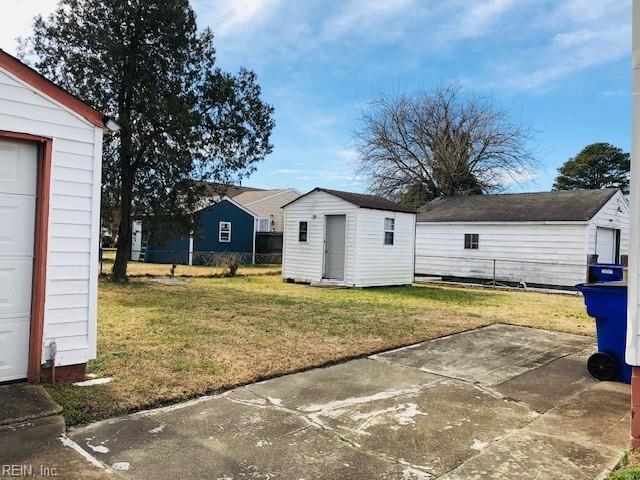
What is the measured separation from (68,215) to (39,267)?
1.82 feet

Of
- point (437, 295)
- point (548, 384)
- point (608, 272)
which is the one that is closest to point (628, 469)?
point (548, 384)

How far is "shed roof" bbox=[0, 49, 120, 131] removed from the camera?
4.34 meters

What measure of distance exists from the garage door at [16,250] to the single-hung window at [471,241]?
666 inches

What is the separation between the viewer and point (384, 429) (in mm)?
3855

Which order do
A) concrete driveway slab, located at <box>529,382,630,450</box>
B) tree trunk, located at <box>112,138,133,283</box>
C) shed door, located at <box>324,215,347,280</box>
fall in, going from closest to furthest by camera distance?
concrete driveway slab, located at <box>529,382,630,450</box> → tree trunk, located at <box>112,138,133,283</box> → shed door, located at <box>324,215,347,280</box>

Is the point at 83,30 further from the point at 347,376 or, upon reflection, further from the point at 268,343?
the point at 347,376

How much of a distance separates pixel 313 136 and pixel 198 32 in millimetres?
10061

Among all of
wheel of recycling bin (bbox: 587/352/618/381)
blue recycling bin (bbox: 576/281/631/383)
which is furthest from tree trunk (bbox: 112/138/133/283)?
wheel of recycling bin (bbox: 587/352/618/381)

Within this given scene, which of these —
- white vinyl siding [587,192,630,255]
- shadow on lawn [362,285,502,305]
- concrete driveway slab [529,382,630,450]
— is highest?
white vinyl siding [587,192,630,255]

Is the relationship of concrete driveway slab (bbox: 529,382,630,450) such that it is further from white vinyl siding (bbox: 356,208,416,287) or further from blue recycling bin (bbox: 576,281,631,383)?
white vinyl siding (bbox: 356,208,416,287)

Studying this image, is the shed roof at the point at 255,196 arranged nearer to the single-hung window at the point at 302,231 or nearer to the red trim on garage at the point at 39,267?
the single-hung window at the point at 302,231

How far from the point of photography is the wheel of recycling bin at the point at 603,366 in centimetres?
528

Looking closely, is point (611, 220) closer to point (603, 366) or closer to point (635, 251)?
point (603, 366)

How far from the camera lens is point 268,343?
Result: 22.1 feet
